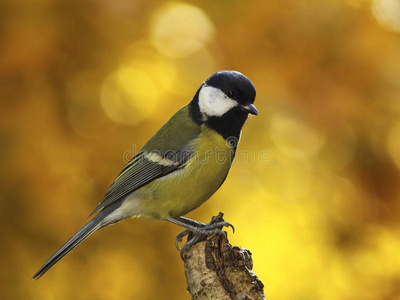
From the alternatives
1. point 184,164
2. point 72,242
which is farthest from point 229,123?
point 72,242

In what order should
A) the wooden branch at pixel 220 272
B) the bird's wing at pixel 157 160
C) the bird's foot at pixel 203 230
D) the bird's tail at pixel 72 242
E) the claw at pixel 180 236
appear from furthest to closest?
the bird's wing at pixel 157 160 → the claw at pixel 180 236 → the bird's tail at pixel 72 242 → the bird's foot at pixel 203 230 → the wooden branch at pixel 220 272

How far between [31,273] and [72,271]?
27 centimetres

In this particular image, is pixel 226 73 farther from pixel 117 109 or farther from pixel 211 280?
pixel 211 280

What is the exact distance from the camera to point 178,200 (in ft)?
11.0

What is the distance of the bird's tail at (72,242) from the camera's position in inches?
127

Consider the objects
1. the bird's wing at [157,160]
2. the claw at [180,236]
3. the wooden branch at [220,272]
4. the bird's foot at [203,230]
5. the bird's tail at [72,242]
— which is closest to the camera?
the wooden branch at [220,272]

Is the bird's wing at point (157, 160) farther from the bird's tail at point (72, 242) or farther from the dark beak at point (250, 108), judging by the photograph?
the dark beak at point (250, 108)

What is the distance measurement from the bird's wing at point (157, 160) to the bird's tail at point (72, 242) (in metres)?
0.11

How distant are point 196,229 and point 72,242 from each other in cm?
85

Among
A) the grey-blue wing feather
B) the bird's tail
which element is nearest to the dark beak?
the grey-blue wing feather

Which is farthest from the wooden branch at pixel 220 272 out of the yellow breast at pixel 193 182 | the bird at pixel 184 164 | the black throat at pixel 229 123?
the black throat at pixel 229 123

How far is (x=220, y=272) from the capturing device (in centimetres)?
280

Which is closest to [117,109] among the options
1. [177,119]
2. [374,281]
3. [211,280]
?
[177,119]

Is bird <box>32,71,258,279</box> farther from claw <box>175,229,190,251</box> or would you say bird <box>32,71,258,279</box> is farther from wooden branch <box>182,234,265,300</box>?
wooden branch <box>182,234,265,300</box>
